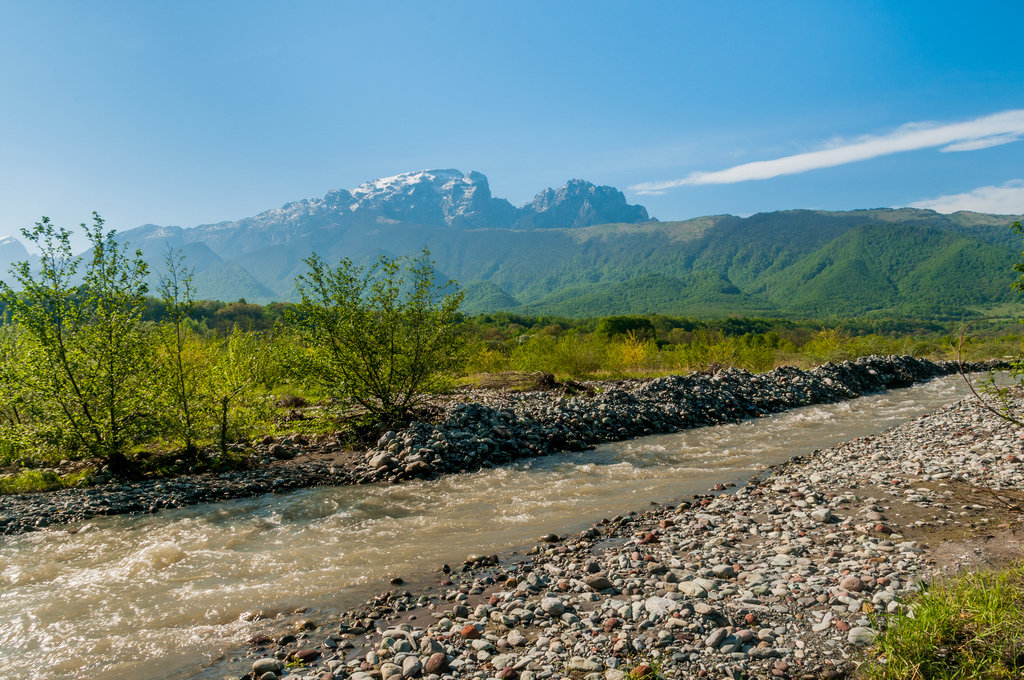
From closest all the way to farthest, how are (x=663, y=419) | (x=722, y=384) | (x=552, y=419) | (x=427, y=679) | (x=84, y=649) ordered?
(x=427, y=679)
(x=84, y=649)
(x=552, y=419)
(x=663, y=419)
(x=722, y=384)

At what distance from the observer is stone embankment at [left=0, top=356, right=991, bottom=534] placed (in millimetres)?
11953

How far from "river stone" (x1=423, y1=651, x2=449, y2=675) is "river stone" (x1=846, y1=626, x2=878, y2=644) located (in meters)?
4.20

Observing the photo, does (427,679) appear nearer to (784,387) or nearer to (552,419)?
(552,419)

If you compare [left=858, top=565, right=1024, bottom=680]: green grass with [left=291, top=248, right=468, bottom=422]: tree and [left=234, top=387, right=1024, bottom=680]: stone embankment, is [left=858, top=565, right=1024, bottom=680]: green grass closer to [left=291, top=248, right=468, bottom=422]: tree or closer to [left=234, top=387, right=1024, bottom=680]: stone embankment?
[left=234, top=387, right=1024, bottom=680]: stone embankment

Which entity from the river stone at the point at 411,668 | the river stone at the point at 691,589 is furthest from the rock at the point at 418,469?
the river stone at the point at 691,589

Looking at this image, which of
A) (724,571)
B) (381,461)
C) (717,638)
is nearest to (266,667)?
(717,638)

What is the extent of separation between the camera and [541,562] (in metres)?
8.12

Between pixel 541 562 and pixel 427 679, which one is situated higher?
pixel 427 679

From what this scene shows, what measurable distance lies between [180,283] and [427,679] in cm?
1337

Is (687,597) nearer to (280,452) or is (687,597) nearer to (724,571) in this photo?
(724,571)

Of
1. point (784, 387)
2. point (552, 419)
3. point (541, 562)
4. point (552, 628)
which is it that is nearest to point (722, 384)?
point (784, 387)

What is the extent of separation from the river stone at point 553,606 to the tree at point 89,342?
1280 cm

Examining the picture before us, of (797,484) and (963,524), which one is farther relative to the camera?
(797,484)

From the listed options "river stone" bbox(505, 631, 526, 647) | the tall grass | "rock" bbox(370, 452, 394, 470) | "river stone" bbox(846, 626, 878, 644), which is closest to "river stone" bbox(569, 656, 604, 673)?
"river stone" bbox(505, 631, 526, 647)
